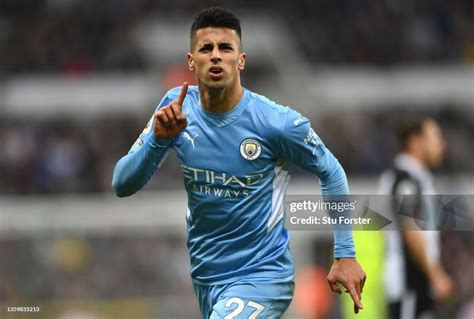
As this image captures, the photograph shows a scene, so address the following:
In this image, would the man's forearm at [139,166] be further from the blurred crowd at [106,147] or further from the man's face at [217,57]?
the blurred crowd at [106,147]

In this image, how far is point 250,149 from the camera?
580 centimetres

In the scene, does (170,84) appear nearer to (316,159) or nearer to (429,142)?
(429,142)

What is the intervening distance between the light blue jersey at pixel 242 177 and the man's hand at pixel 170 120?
0.24 metres

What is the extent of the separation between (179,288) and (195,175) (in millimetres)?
9335

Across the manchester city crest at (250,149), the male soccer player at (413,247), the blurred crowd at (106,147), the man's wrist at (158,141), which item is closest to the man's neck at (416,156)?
the male soccer player at (413,247)

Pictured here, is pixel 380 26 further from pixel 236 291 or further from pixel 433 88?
pixel 236 291

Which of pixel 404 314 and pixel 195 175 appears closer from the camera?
→ pixel 195 175

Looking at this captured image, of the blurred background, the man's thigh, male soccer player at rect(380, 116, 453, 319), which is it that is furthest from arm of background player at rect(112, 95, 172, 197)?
the blurred background

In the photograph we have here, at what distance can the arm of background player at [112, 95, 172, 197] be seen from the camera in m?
5.63

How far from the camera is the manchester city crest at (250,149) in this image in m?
5.79

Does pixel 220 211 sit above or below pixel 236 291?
above

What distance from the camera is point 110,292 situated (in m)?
14.1

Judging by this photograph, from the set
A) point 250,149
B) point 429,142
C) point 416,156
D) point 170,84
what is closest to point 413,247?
point 416,156

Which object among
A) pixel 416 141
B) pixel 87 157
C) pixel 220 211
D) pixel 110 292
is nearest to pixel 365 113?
pixel 87 157
